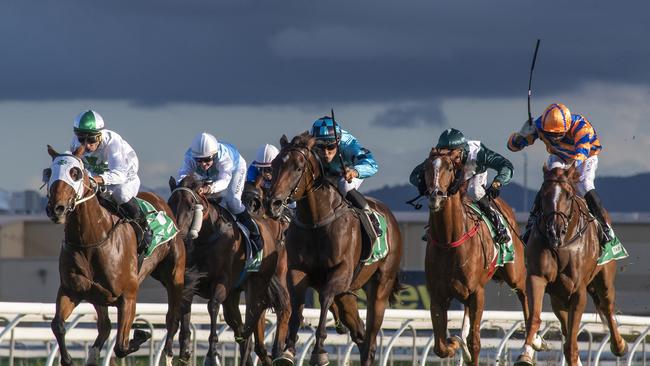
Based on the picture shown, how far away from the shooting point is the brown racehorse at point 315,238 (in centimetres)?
1016

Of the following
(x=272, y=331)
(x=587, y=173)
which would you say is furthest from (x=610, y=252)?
(x=272, y=331)

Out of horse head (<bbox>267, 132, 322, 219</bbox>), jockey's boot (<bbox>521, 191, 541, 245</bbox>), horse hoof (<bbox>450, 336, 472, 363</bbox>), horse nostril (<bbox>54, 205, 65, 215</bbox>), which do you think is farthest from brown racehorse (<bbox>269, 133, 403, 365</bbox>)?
horse nostril (<bbox>54, 205, 65, 215</bbox>)

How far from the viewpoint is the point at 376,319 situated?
1146cm

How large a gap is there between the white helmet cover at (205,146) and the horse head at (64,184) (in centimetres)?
242

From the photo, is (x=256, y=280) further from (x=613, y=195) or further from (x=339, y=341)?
(x=613, y=195)

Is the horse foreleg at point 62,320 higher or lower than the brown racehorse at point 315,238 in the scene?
lower

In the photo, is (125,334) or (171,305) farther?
(171,305)

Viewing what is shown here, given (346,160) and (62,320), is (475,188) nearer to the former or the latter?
(346,160)

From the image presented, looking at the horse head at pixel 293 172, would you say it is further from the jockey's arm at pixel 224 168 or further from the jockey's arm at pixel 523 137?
the jockey's arm at pixel 523 137

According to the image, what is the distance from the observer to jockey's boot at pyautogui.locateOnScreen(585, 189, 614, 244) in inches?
472

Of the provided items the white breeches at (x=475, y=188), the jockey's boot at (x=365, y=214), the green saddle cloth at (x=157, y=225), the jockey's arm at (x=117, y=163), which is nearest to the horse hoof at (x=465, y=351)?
the jockey's boot at (x=365, y=214)

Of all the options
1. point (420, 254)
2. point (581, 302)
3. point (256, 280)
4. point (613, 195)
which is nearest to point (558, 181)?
point (581, 302)

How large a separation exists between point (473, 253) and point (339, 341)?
117 inches

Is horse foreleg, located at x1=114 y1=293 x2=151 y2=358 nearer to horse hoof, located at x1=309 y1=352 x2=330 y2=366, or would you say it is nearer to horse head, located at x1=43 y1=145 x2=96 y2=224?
horse head, located at x1=43 y1=145 x2=96 y2=224
